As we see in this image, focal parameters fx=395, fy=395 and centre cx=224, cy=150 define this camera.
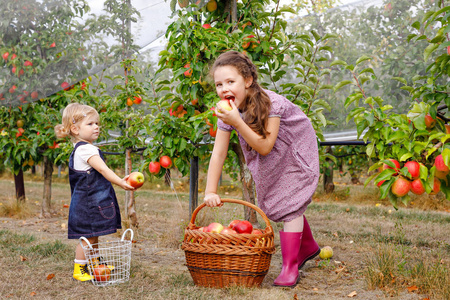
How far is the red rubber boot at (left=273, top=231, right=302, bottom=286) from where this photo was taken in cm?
236

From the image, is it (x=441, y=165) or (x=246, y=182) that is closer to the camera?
(x=441, y=165)

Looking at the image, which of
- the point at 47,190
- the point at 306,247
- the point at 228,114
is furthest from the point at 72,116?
the point at 47,190

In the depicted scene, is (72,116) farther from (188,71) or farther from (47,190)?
(47,190)

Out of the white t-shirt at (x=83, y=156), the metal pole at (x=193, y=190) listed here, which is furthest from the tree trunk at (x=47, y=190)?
the white t-shirt at (x=83, y=156)

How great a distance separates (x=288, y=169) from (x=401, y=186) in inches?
25.3

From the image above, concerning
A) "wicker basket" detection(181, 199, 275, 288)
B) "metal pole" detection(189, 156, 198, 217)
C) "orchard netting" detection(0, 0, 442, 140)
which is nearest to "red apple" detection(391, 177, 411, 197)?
"wicker basket" detection(181, 199, 275, 288)

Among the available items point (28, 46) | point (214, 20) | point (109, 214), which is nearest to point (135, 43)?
point (214, 20)

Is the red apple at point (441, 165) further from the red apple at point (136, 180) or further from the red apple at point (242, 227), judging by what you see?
the red apple at point (136, 180)

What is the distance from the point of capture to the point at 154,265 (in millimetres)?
2896

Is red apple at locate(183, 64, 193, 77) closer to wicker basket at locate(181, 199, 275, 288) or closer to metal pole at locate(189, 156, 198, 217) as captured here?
metal pole at locate(189, 156, 198, 217)

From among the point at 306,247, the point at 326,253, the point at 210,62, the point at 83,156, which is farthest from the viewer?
the point at 210,62

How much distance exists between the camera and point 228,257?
2.14 meters

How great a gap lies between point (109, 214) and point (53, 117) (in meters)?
3.15

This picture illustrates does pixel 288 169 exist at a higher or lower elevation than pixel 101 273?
higher
